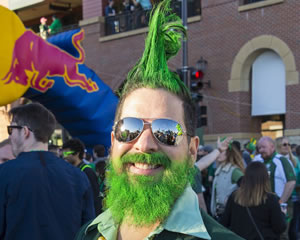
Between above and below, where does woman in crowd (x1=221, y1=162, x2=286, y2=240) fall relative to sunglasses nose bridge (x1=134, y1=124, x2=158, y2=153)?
below

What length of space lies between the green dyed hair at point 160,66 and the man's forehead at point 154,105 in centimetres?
2

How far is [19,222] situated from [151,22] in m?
1.94

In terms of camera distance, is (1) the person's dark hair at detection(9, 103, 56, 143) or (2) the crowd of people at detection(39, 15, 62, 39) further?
(2) the crowd of people at detection(39, 15, 62, 39)

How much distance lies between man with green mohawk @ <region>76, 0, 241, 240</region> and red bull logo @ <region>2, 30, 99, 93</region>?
632 cm

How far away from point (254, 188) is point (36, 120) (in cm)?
244

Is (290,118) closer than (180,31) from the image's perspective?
No

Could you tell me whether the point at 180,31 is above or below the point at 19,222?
above

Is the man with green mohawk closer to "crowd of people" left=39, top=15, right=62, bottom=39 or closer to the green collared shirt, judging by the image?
the green collared shirt

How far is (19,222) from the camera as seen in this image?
3.24 meters

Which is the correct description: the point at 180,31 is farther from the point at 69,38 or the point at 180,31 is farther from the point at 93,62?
the point at 93,62

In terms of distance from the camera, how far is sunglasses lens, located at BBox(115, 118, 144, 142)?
1.74m

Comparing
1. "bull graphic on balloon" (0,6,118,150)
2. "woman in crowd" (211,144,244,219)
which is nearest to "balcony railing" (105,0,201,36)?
"bull graphic on balloon" (0,6,118,150)

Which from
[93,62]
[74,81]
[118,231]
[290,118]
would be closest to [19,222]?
[118,231]

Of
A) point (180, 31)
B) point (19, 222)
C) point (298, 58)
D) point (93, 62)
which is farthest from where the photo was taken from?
point (93, 62)
